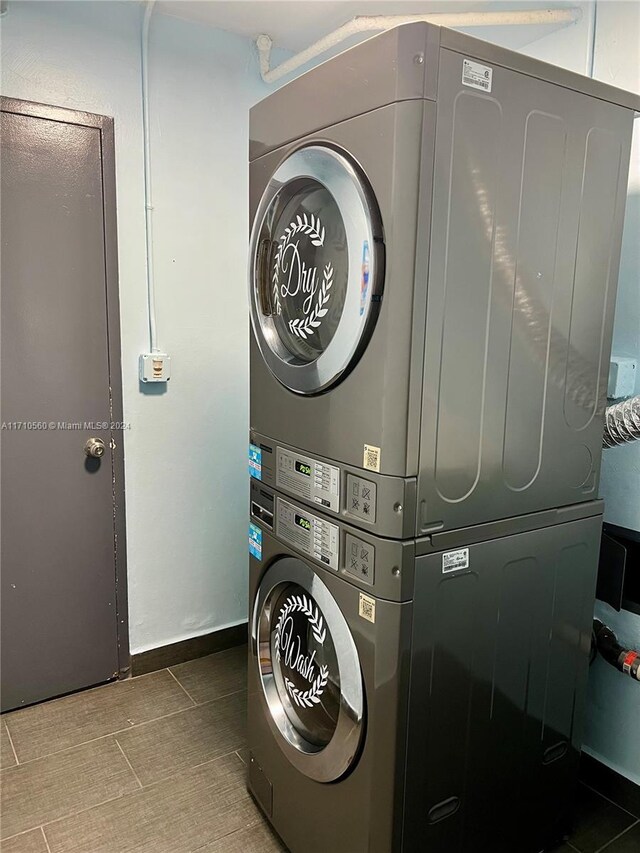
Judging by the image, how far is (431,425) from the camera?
Answer: 123 centimetres

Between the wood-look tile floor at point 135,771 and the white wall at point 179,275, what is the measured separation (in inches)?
10.3

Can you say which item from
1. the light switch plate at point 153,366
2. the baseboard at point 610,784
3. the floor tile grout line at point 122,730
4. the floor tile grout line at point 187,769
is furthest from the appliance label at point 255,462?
the baseboard at point 610,784

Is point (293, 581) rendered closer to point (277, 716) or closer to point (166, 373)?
point (277, 716)

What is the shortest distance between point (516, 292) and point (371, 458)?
0.48 meters

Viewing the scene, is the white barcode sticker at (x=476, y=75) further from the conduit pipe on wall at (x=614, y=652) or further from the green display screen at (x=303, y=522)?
the conduit pipe on wall at (x=614, y=652)

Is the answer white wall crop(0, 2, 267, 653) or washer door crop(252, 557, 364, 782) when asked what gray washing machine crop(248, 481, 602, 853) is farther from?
white wall crop(0, 2, 267, 653)

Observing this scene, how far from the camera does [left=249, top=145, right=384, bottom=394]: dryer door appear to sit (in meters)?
1.20

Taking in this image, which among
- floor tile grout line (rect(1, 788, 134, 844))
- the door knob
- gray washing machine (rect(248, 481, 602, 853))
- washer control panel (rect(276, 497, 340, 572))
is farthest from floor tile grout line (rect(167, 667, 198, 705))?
washer control panel (rect(276, 497, 340, 572))

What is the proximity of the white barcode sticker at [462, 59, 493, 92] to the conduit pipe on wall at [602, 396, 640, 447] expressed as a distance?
0.85 metres

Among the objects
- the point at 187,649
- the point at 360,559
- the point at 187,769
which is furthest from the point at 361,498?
the point at 187,649

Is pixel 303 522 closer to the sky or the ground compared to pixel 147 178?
closer to the ground

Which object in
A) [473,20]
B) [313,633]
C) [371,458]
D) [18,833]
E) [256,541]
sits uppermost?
[473,20]

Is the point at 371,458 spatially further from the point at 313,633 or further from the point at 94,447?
the point at 94,447

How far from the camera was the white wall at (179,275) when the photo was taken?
207cm
